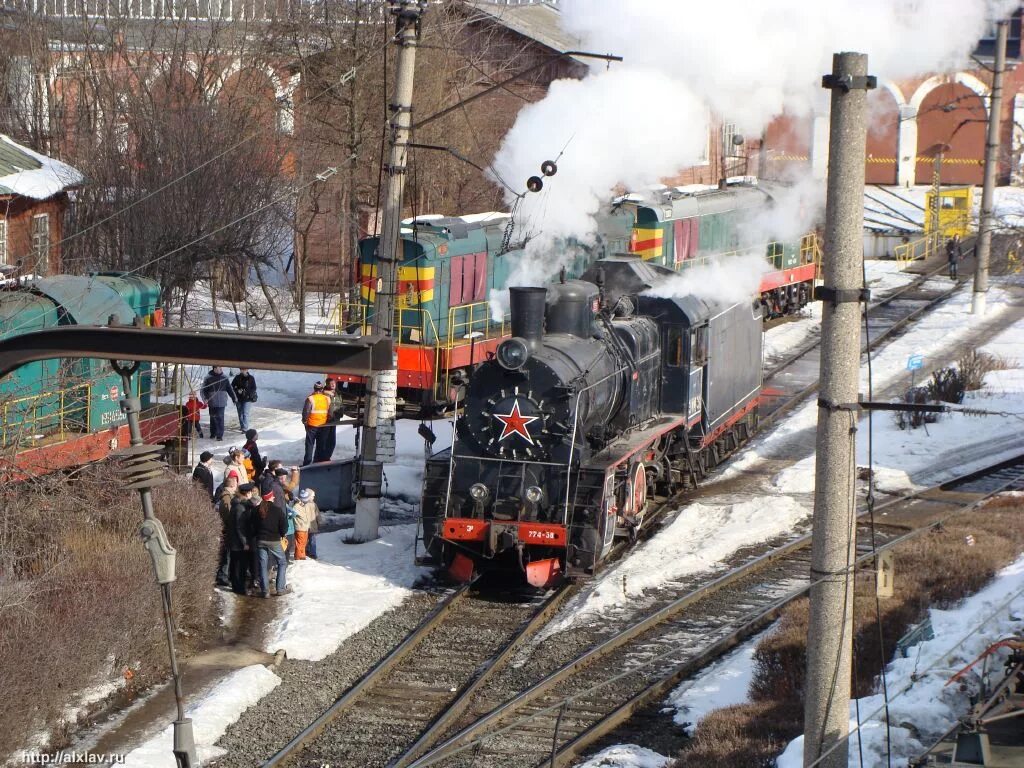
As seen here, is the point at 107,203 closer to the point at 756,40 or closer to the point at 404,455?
the point at 404,455

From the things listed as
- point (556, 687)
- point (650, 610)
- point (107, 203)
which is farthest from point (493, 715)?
point (107, 203)

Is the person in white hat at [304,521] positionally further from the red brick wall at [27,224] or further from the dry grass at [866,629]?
the red brick wall at [27,224]

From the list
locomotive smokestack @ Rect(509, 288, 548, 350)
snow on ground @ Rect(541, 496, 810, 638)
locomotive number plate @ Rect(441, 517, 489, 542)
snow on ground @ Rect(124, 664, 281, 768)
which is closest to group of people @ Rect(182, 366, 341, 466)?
locomotive number plate @ Rect(441, 517, 489, 542)

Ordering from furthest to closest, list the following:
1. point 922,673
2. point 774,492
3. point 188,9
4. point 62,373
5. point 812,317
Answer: point 812,317 → point 188,9 → point 774,492 → point 62,373 → point 922,673

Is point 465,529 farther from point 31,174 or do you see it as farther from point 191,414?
point 31,174

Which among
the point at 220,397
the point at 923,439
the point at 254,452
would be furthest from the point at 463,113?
the point at 254,452

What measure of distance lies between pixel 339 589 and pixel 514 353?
368 centimetres

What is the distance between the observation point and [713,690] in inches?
516

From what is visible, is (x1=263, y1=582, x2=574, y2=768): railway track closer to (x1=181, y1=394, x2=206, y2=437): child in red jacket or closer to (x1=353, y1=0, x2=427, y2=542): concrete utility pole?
(x1=353, y1=0, x2=427, y2=542): concrete utility pole

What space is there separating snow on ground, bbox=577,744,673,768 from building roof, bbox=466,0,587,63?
26.5 metres

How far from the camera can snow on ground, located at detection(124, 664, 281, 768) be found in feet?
37.2

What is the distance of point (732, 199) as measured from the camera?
3397 centimetres

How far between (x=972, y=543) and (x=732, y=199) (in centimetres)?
1832

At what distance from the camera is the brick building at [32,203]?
2420 cm
